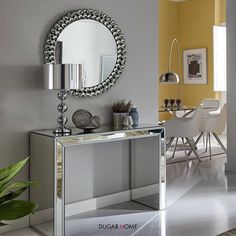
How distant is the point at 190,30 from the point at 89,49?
6.09 meters

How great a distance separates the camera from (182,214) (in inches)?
136

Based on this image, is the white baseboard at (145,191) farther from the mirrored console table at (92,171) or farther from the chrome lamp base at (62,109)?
the chrome lamp base at (62,109)

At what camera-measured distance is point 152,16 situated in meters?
4.13

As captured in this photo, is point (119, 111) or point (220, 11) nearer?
point (119, 111)

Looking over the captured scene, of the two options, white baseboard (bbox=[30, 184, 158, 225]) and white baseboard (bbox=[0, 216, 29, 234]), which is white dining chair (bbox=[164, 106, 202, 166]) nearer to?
white baseboard (bbox=[30, 184, 158, 225])

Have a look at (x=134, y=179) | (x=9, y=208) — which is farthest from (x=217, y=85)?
(x=9, y=208)

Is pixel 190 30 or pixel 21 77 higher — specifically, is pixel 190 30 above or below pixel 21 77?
above

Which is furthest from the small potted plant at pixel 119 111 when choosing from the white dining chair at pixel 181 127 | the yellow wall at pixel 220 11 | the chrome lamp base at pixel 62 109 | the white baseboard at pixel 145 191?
the yellow wall at pixel 220 11

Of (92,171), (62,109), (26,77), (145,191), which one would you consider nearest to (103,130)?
(62,109)

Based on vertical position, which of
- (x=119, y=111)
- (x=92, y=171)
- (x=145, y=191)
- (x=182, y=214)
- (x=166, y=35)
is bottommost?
(x=182, y=214)

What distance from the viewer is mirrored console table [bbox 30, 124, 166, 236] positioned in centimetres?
291

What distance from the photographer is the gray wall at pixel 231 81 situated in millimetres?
5129

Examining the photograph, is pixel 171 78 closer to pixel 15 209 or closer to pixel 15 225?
pixel 15 225

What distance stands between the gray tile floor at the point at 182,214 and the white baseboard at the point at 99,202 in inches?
3.2
